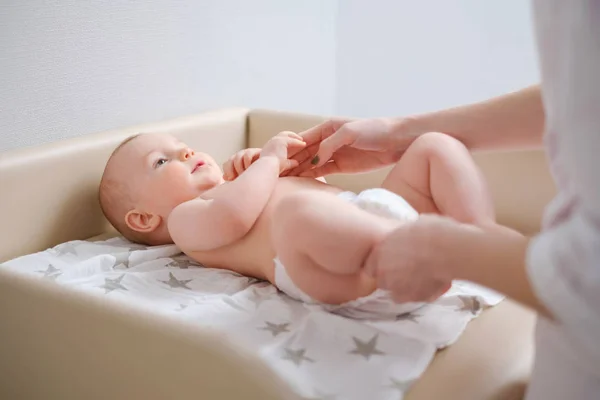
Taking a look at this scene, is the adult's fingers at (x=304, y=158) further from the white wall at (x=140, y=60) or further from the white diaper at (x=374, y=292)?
the white wall at (x=140, y=60)

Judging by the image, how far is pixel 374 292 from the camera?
93cm

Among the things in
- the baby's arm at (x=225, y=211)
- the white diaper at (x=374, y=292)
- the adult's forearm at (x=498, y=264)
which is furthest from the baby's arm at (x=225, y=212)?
the adult's forearm at (x=498, y=264)

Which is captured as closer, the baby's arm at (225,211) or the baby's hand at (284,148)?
the baby's arm at (225,211)

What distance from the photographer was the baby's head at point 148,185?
124 cm

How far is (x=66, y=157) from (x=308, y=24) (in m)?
1.00

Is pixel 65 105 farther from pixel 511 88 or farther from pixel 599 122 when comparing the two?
pixel 511 88

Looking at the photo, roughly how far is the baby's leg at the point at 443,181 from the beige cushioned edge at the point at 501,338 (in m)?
0.15

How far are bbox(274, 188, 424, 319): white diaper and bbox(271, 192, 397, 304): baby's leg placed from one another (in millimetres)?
15

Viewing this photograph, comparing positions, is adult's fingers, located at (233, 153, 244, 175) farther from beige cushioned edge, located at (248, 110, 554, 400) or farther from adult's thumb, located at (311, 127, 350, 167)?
beige cushioned edge, located at (248, 110, 554, 400)

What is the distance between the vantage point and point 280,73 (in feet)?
6.36

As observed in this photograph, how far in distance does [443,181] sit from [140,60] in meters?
0.72

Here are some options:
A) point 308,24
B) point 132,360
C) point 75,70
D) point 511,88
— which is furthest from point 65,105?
point 511,88

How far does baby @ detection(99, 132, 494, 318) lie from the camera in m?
0.91

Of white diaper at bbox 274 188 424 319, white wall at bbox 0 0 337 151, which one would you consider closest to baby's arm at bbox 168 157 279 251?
white diaper at bbox 274 188 424 319
